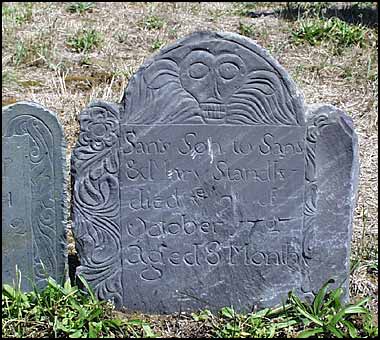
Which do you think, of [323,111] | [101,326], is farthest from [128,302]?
[323,111]

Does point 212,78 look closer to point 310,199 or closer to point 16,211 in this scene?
point 310,199

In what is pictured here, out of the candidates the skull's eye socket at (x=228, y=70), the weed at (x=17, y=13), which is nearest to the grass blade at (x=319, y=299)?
the skull's eye socket at (x=228, y=70)

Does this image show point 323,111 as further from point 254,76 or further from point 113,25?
point 113,25

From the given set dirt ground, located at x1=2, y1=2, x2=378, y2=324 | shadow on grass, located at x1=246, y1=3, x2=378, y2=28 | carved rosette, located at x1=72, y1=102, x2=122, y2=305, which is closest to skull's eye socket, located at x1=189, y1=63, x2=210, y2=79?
carved rosette, located at x1=72, y1=102, x2=122, y2=305

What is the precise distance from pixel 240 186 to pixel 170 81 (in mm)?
696

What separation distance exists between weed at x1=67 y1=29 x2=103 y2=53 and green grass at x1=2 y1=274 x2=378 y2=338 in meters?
4.50

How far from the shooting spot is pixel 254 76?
4180mm

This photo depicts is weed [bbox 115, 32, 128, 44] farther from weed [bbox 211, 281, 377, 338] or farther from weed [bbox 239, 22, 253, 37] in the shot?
weed [bbox 211, 281, 377, 338]

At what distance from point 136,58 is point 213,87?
168 inches

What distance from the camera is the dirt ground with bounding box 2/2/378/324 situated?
278 inches

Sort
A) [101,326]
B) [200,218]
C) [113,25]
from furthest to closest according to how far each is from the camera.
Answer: [113,25] → [200,218] → [101,326]

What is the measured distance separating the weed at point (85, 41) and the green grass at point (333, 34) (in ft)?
7.21

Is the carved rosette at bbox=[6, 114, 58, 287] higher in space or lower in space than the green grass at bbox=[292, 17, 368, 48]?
lower

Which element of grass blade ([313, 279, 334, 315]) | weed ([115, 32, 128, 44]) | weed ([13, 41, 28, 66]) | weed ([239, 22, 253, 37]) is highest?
weed ([239, 22, 253, 37])
